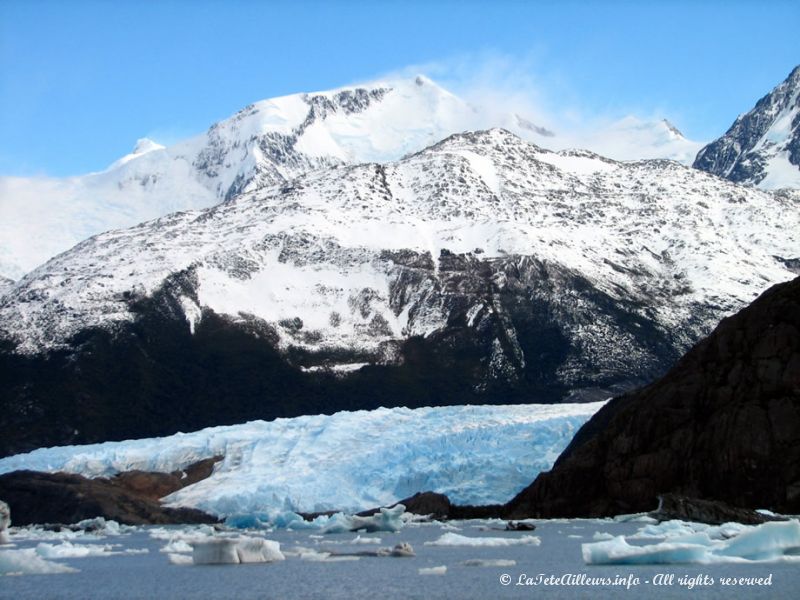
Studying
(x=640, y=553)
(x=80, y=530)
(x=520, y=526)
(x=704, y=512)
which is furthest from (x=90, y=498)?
(x=640, y=553)

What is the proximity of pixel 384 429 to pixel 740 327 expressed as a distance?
46341 millimetres

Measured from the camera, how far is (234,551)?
61.2 m

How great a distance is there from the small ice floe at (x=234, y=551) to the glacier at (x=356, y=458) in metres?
39.5

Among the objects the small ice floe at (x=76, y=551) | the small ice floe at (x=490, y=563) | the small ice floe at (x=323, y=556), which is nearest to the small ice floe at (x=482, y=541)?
the small ice floe at (x=323, y=556)

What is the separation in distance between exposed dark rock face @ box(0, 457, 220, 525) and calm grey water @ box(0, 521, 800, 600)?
46709 millimetres

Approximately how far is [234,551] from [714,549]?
79.5 feet

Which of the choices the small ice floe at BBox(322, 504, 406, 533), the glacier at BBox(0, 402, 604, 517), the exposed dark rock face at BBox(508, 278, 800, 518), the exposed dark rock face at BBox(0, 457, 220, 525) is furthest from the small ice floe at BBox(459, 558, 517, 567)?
the exposed dark rock face at BBox(0, 457, 220, 525)

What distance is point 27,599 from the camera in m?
46.9

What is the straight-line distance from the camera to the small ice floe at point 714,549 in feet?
165

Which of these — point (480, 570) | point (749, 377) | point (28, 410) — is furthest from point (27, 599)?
point (28, 410)

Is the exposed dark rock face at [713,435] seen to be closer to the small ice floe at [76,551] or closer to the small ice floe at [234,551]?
the small ice floe at [234,551]

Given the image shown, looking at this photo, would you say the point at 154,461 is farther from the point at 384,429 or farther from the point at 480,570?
the point at 480,570

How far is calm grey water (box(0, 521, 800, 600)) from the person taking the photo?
45.5m

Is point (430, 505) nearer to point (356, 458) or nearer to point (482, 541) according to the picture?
point (356, 458)
